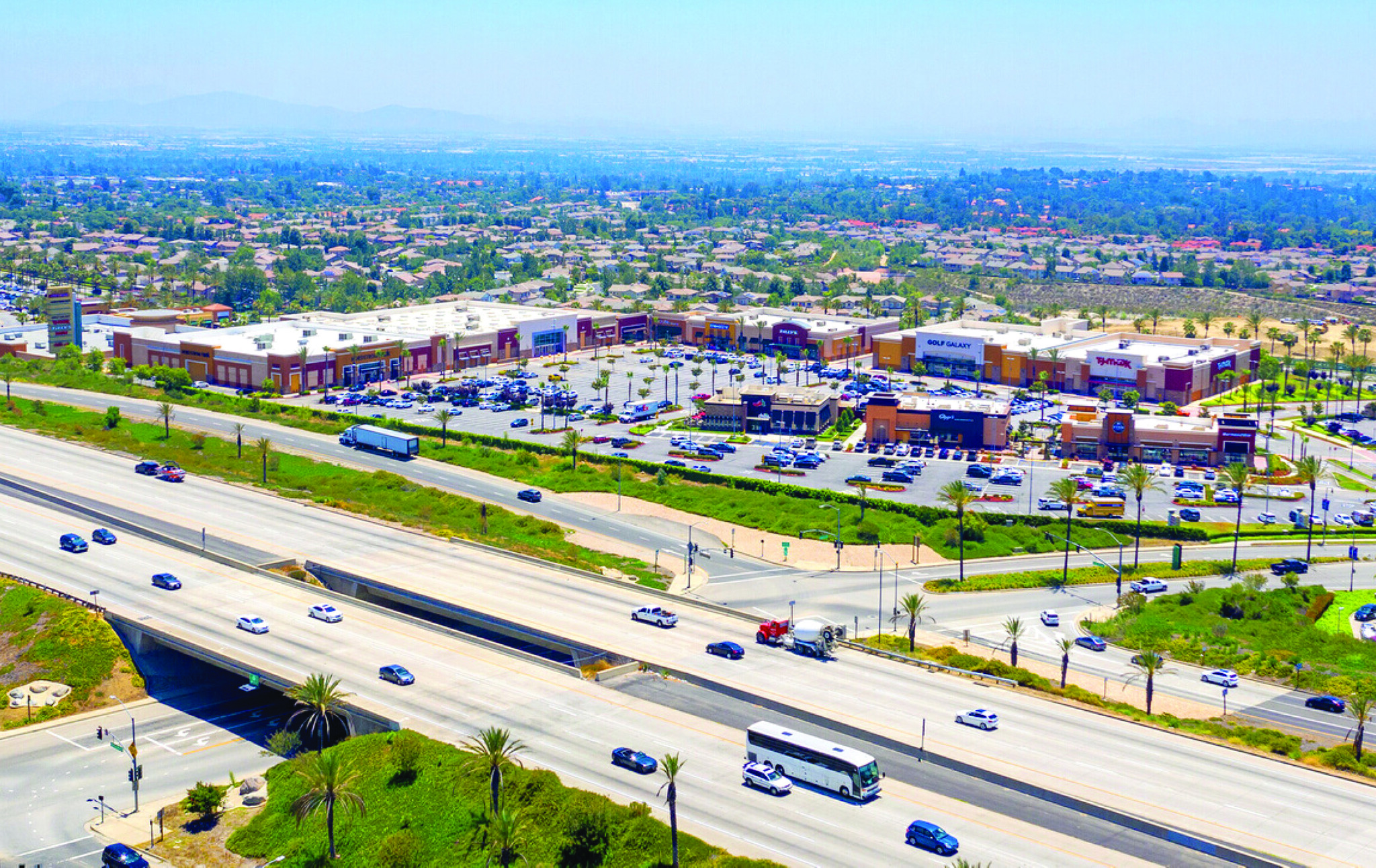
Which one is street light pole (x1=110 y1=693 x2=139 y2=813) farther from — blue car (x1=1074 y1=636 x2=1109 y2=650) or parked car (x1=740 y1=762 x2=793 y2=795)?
blue car (x1=1074 y1=636 x2=1109 y2=650)

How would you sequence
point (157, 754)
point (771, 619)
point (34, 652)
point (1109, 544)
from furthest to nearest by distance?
point (1109, 544)
point (771, 619)
point (34, 652)
point (157, 754)

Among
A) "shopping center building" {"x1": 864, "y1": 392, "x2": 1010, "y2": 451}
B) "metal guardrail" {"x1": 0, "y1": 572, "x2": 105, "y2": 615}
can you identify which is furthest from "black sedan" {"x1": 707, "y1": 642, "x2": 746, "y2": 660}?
"shopping center building" {"x1": 864, "y1": 392, "x2": 1010, "y2": 451}

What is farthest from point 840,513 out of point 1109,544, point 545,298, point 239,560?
point 545,298

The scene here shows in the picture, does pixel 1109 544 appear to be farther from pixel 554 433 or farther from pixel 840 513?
pixel 554 433

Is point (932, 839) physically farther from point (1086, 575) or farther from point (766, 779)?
point (1086, 575)

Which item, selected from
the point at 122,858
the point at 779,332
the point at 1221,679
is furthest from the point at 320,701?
the point at 779,332

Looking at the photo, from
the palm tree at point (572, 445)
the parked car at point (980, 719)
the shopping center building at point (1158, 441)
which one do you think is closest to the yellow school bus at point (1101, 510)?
the shopping center building at point (1158, 441)
